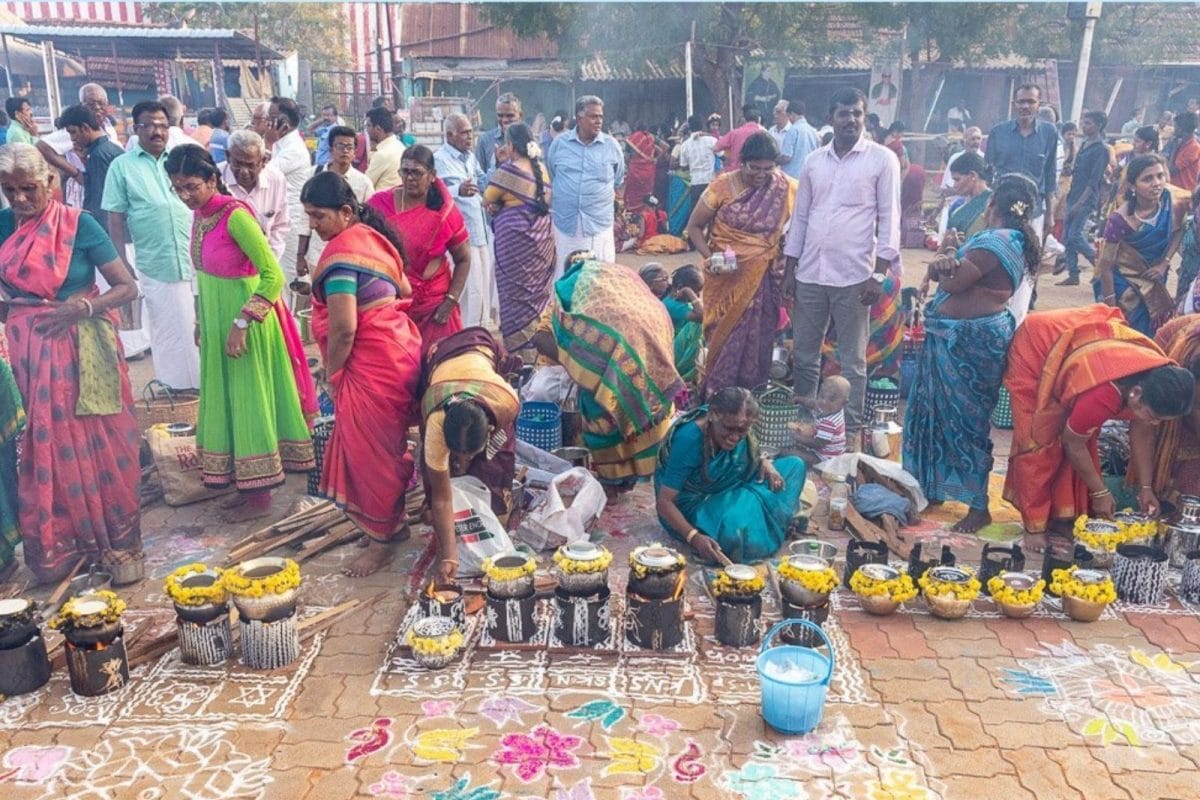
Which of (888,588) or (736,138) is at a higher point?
(736,138)

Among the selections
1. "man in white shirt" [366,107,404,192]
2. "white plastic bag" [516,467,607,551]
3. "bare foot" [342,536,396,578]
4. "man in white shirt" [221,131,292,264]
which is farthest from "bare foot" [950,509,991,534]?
"man in white shirt" [366,107,404,192]

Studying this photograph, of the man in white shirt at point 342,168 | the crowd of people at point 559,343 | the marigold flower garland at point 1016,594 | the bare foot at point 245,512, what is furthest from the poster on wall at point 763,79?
the marigold flower garland at point 1016,594

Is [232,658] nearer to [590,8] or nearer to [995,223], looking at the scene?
[995,223]

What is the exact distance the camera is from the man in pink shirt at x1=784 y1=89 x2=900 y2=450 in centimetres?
563

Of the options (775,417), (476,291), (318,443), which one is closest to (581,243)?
(476,291)

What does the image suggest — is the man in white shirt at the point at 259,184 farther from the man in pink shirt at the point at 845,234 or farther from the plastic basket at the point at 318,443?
the man in pink shirt at the point at 845,234

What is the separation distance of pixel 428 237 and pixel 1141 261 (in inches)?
177

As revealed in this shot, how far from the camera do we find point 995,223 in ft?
15.6

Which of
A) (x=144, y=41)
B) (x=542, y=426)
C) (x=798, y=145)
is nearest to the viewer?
(x=542, y=426)

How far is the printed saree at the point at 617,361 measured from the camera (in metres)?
4.90

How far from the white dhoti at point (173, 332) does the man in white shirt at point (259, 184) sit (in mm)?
666

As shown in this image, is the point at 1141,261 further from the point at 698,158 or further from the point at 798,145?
the point at 698,158

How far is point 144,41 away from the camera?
19.2m

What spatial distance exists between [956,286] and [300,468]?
3458mm
